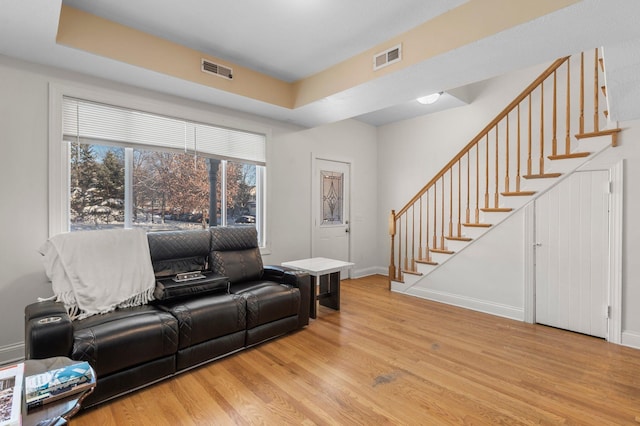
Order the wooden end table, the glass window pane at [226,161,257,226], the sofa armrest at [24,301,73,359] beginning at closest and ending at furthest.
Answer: the sofa armrest at [24,301,73,359]
the wooden end table
the glass window pane at [226,161,257,226]

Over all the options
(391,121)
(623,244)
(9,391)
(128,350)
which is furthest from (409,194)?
(9,391)

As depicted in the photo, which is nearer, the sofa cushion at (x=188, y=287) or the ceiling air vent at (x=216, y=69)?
the sofa cushion at (x=188, y=287)

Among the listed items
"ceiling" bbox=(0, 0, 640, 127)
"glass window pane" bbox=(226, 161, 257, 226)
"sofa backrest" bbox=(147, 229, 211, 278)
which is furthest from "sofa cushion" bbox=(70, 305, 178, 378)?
"ceiling" bbox=(0, 0, 640, 127)

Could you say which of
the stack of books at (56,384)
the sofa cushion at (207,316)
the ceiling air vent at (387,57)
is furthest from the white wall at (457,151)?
the stack of books at (56,384)

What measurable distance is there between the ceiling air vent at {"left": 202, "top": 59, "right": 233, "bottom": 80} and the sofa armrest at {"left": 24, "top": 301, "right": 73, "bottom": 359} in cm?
247

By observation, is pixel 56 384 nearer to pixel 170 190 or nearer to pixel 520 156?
pixel 170 190

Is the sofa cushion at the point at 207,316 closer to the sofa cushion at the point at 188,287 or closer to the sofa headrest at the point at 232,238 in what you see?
the sofa cushion at the point at 188,287

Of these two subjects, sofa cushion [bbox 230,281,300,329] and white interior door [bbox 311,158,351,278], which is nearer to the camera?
sofa cushion [bbox 230,281,300,329]

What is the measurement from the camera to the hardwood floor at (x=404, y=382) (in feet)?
6.36

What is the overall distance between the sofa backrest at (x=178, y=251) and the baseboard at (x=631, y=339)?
4.11 metres

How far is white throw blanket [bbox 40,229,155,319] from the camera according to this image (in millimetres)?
2406

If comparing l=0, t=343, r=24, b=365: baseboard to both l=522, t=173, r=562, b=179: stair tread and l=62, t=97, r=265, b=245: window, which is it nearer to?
l=62, t=97, r=265, b=245: window

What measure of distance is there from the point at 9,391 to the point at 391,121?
5.70m

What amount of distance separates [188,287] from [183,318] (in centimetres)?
39
